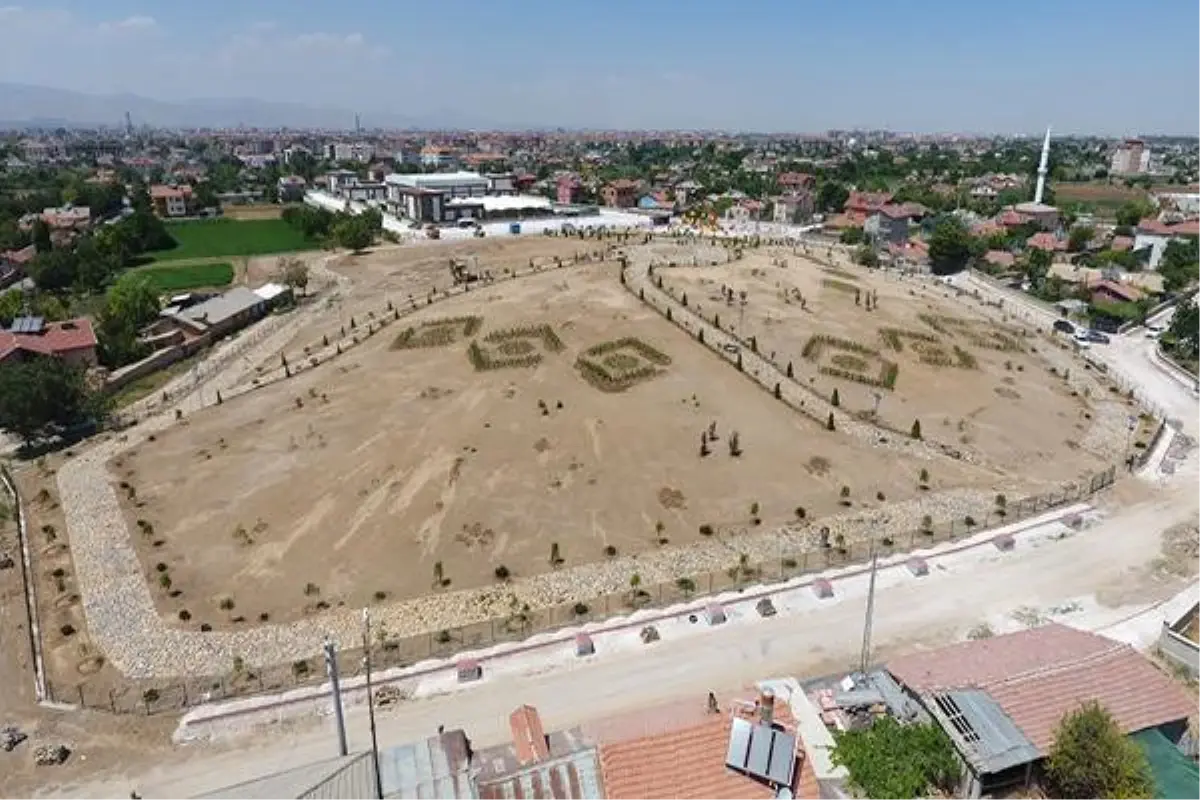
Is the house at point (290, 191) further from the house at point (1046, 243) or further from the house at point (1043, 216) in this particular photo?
the house at point (1043, 216)

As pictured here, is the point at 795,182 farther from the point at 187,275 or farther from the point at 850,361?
the point at 850,361

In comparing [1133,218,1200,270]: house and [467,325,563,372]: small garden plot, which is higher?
[1133,218,1200,270]: house

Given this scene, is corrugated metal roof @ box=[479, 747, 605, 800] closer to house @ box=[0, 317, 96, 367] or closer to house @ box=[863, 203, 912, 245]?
house @ box=[0, 317, 96, 367]

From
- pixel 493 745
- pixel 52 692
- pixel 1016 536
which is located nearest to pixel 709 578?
pixel 493 745

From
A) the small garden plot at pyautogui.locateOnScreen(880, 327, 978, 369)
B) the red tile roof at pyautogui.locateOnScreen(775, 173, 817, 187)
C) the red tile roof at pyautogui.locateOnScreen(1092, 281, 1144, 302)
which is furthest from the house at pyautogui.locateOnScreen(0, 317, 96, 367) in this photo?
the red tile roof at pyautogui.locateOnScreen(775, 173, 817, 187)

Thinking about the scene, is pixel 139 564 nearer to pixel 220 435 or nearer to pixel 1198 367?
pixel 220 435

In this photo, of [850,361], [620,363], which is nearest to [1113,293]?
[850,361]

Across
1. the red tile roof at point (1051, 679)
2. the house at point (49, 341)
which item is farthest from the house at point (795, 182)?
the red tile roof at point (1051, 679)
